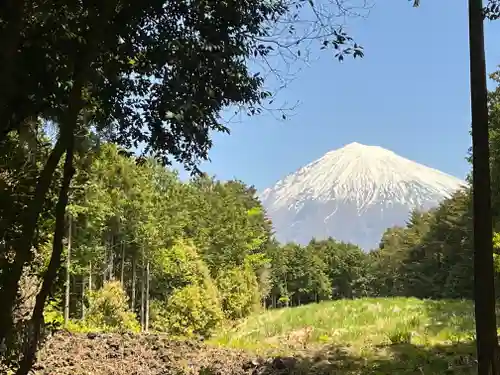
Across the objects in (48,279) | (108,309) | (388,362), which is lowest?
(108,309)

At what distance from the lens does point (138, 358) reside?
714 cm

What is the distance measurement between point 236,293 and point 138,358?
78.5 ft

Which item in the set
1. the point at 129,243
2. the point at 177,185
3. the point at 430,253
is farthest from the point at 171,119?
the point at 430,253

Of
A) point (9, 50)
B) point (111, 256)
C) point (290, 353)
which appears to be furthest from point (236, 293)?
point (9, 50)

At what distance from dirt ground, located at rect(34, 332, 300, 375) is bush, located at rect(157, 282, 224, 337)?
16.4m

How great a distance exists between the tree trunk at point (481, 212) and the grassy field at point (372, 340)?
7.05ft

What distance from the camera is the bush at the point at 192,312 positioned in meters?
24.8

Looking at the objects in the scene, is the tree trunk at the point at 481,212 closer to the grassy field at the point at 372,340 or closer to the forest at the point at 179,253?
the grassy field at the point at 372,340

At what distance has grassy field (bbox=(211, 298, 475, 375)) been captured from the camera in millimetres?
6098

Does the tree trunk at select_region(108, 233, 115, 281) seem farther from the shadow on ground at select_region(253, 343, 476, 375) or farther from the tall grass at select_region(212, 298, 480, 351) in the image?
the shadow on ground at select_region(253, 343, 476, 375)

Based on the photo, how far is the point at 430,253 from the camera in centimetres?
4072

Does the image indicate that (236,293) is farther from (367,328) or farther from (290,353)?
(290,353)

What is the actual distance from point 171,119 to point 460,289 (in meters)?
33.2

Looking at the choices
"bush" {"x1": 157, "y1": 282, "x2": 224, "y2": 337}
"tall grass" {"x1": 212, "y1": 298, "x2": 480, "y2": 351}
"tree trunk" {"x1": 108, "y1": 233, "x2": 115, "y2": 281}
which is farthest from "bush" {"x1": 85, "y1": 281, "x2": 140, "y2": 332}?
"tall grass" {"x1": 212, "y1": 298, "x2": 480, "y2": 351}
